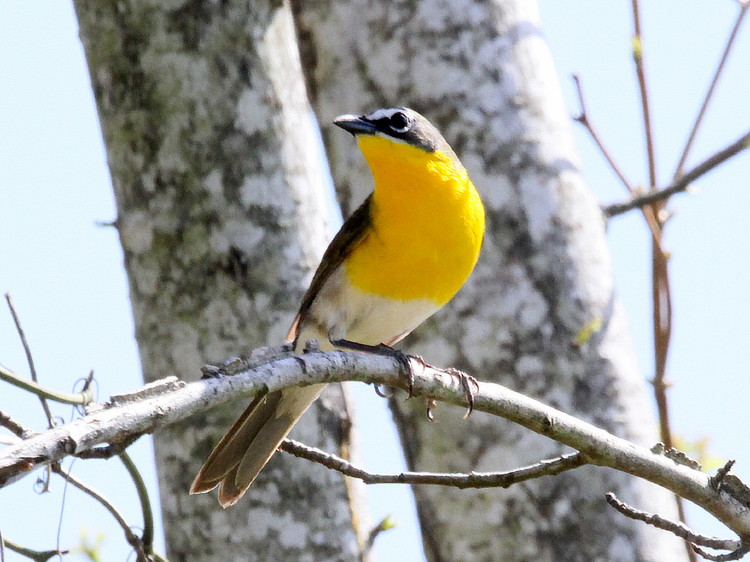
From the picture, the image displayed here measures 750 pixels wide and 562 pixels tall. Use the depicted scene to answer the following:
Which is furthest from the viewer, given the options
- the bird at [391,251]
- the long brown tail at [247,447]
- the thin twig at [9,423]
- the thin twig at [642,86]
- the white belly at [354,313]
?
the thin twig at [642,86]

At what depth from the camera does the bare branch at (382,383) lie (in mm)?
1892

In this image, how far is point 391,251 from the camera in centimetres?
443

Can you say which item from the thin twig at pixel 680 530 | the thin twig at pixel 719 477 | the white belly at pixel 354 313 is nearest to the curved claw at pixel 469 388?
the thin twig at pixel 680 530

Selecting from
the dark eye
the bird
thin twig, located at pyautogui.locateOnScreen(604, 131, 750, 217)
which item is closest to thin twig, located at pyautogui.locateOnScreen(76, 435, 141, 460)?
the bird

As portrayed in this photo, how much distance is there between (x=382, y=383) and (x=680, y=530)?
2.99 ft

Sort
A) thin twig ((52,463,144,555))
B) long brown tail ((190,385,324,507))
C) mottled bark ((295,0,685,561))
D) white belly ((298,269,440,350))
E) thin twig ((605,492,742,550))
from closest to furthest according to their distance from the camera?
thin twig ((605,492,742,550))
thin twig ((52,463,144,555))
long brown tail ((190,385,324,507))
white belly ((298,269,440,350))
mottled bark ((295,0,685,561))

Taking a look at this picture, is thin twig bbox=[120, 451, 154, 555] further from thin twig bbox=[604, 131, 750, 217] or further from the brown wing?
thin twig bbox=[604, 131, 750, 217]

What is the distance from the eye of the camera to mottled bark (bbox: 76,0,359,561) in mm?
4199

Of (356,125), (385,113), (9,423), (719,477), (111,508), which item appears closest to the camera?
(9,423)

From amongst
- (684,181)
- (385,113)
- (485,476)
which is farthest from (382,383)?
(684,181)

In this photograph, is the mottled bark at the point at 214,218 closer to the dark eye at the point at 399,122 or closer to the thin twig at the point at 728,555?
the dark eye at the point at 399,122

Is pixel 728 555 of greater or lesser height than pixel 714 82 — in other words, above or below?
below

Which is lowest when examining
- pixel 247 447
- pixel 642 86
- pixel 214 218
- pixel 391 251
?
pixel 247 447

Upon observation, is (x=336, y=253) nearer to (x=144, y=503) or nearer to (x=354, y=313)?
(x=354, y=313)
